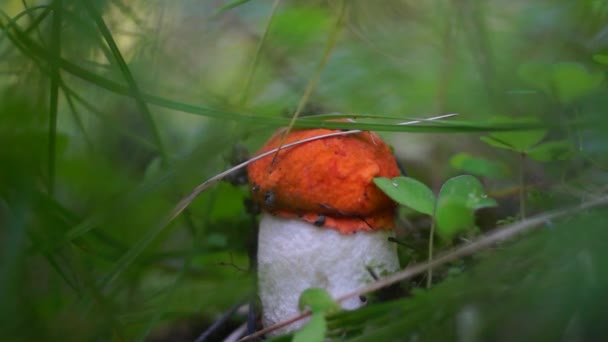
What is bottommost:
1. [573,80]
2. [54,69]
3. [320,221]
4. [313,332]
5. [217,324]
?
[217,324]

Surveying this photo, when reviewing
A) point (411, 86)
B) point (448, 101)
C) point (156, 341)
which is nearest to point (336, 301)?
point (156, 341)

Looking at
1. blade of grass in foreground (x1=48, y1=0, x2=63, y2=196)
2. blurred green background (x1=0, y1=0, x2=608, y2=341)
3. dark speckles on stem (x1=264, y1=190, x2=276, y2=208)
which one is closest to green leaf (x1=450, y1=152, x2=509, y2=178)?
blurred green background (x1=0, y1=0, x2=608, y2=341)

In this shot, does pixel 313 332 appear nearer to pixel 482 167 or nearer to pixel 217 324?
pixel 217 324

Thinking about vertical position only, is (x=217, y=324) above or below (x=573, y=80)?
below

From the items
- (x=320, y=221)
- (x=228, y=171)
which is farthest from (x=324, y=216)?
(x=228, y=171)

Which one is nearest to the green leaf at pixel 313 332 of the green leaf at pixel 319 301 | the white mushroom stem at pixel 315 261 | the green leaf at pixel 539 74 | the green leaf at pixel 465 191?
the green leaf at pixel 319 301

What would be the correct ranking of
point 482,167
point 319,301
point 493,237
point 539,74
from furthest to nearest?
point 482,167
point 539,74
point 319,301
point 493,237

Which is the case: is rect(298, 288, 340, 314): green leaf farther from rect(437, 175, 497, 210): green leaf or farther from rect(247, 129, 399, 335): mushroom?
rect(437, 175, 497, 210): green leaf
